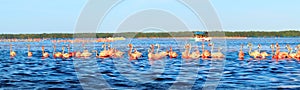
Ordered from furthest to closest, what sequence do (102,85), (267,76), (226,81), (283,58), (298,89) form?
(283,58) → (267,76) → (226,81) → (102,85) → (298,89)

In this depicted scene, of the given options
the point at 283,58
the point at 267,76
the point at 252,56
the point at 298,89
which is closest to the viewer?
the point at 298,89

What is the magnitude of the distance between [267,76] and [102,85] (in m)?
10.5

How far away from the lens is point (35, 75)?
1171 inches

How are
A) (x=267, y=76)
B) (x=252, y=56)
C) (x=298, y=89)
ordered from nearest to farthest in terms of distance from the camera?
(x=298, y=89) → (x=267, y=76) → (x=252, y=56)

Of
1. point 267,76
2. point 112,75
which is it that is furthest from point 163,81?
point 267,76

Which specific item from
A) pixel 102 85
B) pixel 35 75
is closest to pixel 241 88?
pixel 102 85

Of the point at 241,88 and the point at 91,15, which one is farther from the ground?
the point at 91,15

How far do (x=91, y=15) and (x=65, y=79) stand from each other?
3.97 m

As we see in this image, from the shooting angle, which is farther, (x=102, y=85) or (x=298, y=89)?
(x=102, y=85)

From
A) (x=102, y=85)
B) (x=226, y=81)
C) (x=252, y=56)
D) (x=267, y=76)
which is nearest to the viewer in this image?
(x=102, y=85)

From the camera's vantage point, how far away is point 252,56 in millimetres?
47812

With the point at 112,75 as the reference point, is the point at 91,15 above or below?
above

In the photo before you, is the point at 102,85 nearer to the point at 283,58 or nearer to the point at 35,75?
the point at 35,75

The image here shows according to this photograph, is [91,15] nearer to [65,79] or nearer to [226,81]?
[65,79]
